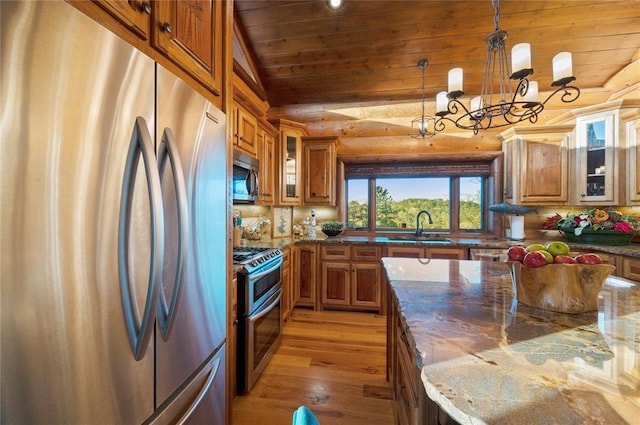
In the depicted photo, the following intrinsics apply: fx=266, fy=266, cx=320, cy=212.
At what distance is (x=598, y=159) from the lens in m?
3.08

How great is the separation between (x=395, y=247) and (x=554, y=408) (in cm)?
288

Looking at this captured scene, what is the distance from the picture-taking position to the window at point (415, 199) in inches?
152

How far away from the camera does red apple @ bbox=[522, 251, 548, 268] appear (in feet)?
3.18

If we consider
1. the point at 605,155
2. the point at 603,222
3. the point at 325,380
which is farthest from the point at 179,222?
the point at 605,155

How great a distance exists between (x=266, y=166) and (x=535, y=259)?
2.71m

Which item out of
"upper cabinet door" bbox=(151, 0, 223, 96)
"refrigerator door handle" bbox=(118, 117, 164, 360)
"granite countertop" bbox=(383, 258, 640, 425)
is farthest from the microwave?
"granite countertop" bbox=(383, 258, 640, 425)

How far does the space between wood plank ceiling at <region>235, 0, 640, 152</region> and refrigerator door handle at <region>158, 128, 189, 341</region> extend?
107 inches

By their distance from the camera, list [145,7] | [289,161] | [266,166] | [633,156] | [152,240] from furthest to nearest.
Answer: [289,161] → [266,166] → [633,156] → [145,7] → [152,240]

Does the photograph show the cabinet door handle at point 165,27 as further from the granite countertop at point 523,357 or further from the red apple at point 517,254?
the red apple at point 517,254

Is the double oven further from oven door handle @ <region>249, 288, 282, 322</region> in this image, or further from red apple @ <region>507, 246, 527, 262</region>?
red apple @ <region>507, 246, 527, 262</region>

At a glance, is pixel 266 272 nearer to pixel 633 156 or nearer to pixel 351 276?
pixel 351 276

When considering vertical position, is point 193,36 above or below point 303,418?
above

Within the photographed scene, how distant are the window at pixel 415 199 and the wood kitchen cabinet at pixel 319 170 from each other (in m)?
0.44

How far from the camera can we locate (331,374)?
213 cm
